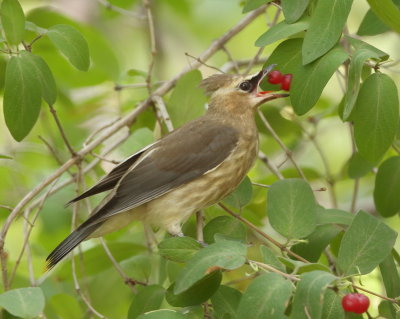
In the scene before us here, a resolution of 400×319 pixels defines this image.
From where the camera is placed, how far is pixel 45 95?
405 cm

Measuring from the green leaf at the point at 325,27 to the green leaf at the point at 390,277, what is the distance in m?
0.94

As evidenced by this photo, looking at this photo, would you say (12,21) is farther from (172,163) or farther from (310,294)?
(310,294)

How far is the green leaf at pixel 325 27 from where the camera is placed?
368cm

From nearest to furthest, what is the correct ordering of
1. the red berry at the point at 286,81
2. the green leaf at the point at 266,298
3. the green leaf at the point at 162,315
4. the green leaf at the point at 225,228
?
the green leaf at the point at 266,298
the green leaf at the point at 162,315
the green leaf at the point at 225,228
the red berry at the point at 286,81

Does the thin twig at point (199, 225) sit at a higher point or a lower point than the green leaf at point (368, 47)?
lower

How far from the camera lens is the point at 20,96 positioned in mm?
3902

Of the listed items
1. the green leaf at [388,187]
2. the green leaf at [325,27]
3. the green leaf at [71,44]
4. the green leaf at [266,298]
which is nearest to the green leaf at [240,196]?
the green leaf at [388,187]

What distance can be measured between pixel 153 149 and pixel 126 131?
0.59m

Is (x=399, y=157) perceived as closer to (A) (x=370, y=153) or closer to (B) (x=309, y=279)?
(A) (x=370, y=153)

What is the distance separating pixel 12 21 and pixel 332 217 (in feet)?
5.61

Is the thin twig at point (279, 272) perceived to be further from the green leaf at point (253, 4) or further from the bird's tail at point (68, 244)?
the green leaf at point (253, 4)

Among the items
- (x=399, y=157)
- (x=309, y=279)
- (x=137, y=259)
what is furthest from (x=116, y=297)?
(x=309, y=279)

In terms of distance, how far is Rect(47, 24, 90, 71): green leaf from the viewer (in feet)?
13.1

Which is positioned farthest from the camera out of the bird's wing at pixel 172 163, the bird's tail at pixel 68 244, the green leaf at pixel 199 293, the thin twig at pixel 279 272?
the bird's wing at pixel 172 163
